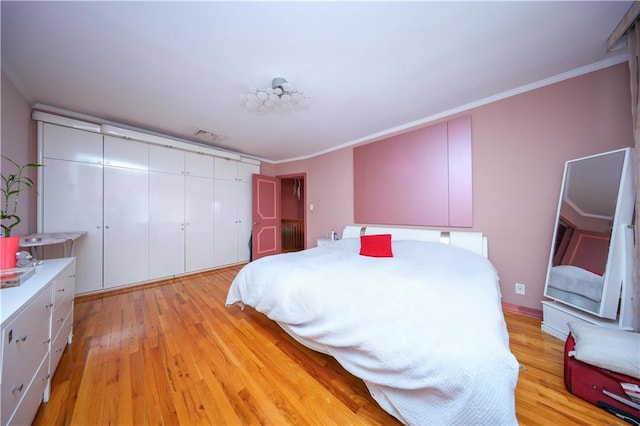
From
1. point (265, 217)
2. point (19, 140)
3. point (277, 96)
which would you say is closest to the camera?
point (277, 96)

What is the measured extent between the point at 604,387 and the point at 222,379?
2.25 m

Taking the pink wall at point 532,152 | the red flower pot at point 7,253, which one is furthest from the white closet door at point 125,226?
the pink wall at point 532,152

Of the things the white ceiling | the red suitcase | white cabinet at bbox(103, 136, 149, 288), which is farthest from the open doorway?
the red suitcase

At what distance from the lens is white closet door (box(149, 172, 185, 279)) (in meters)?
3.11

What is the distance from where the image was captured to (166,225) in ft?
10.6

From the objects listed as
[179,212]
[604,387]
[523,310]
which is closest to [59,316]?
[179,212]

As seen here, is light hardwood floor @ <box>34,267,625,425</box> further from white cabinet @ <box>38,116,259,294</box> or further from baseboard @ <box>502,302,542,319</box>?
white cabinet @ <box>38,116,259,294</box>

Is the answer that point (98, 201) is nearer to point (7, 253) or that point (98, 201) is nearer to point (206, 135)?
point (206, 135)

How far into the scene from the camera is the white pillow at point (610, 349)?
3.52 feet

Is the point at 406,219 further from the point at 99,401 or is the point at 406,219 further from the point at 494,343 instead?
the point at 99,401

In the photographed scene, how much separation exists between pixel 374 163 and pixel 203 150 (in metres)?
2.92

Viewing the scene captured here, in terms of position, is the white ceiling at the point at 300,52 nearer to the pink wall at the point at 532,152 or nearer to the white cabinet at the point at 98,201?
the pink wall at the point at 532,152

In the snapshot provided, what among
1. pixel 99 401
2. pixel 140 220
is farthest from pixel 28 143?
pixel 99 401

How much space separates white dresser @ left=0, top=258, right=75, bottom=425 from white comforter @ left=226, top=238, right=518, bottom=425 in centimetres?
119
